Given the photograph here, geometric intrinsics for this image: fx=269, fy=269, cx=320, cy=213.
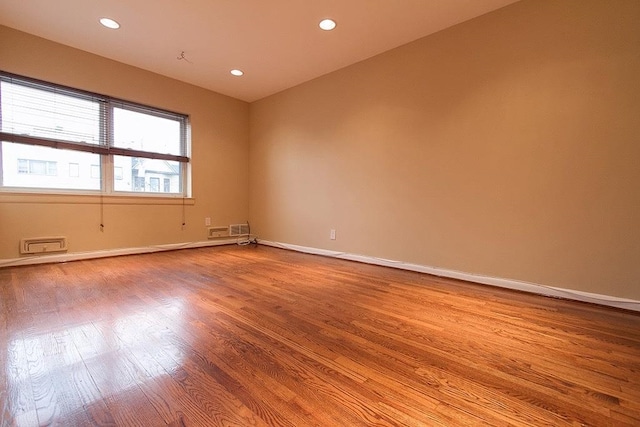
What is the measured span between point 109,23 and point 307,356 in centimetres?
353

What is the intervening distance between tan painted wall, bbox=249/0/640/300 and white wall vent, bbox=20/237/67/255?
310 centimetres

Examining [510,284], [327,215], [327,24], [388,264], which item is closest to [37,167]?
[327,215]

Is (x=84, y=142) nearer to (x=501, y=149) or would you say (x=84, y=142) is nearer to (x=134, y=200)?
(x=134, y=200)

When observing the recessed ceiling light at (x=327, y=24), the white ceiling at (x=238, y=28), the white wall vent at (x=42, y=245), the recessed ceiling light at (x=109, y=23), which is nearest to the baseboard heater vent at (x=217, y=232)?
the white wall vent at (x=42, y=245)

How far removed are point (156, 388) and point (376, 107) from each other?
3191 millimetres

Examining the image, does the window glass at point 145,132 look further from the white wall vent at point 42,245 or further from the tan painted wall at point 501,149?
the tan painted wall at point 501,149

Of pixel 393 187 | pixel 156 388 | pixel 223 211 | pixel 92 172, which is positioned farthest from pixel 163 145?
pixel 156 388

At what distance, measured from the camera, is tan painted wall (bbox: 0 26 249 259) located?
9.34 ft

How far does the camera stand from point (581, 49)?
2020 millimetres

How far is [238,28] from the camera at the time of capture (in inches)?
107

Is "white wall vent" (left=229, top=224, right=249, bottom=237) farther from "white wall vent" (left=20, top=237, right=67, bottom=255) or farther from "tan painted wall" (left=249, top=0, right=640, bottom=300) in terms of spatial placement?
"white wall vent" (left=20, top=237, right=67, bottom=255)

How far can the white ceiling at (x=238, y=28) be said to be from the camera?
7.82 feet

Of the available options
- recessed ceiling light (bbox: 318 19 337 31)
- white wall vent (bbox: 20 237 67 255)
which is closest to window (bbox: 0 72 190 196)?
white wall vent (bbox: 20 237 67 255)

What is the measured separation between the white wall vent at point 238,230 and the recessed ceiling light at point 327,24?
3.28 metres
